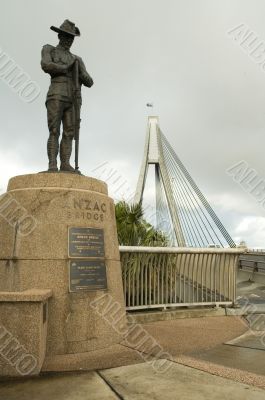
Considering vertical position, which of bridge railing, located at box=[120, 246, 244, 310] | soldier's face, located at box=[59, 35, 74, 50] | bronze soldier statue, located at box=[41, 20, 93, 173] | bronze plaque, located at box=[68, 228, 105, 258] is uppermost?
soldier's face, located at box=[59, 35, 74, 50]

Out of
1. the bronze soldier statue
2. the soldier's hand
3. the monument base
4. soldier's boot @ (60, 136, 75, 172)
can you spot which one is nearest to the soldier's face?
the bronze soldier statue

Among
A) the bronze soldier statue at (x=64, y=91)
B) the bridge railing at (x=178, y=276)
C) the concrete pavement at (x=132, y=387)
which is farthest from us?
the bridge railing at (x=178, y=276)

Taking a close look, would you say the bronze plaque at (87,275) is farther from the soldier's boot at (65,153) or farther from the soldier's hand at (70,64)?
the soldier's hand at (70,64)

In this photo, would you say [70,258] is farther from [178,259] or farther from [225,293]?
[225,293]

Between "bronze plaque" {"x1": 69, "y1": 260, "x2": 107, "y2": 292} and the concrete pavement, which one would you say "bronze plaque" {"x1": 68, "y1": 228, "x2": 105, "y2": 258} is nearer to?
"bronze plaque" {"x1": 69, "y1": 260, "x2": 107, "y2": 292}

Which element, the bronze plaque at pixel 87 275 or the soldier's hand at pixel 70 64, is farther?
the soldier's hand at pixel 70 64

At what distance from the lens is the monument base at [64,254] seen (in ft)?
17.6

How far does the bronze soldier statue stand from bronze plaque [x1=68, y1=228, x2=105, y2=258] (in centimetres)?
140

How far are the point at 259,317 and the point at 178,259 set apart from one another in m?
2.14

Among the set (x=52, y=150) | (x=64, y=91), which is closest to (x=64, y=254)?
(x=52, y=150)

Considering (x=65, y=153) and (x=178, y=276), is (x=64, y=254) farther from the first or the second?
(x=178, y=276)

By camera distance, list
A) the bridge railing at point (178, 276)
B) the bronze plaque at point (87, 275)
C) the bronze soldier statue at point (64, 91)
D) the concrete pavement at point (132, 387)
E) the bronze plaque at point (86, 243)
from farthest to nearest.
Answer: the bridge railing at point (178, 276) < the bronze soldier statue at point (64, 91) < the bronze plaque at point (86, 243) < the bronze plaque at point (87, 275) < the concrete pavement at point (132, 387)

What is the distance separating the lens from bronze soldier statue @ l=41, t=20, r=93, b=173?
6.80 metres

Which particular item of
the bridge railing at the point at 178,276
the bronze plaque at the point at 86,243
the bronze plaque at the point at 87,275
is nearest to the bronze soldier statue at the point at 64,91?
the bronze plaque at the point at 86,243
